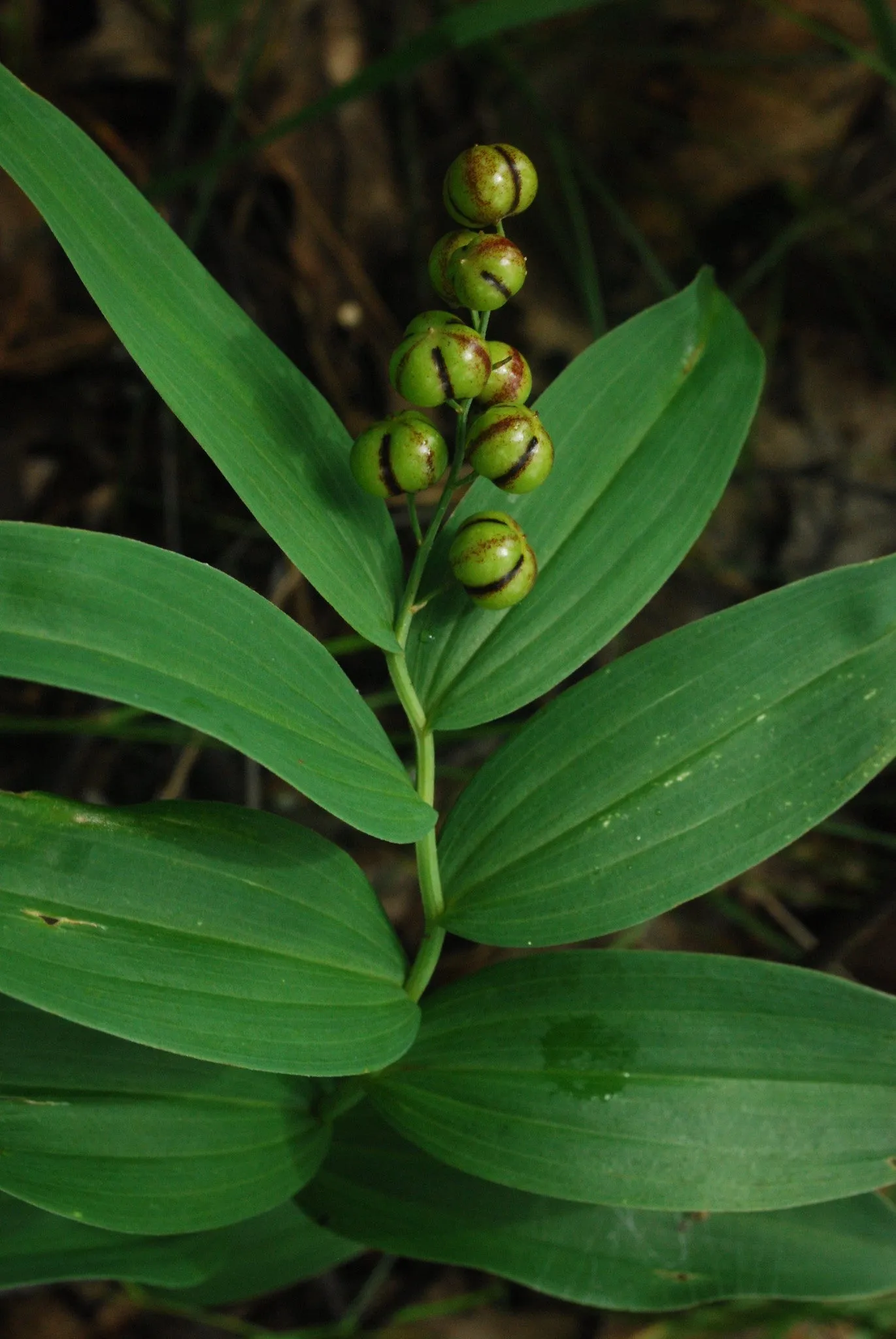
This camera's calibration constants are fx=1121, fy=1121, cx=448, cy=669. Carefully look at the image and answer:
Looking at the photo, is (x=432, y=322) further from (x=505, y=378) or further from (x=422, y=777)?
(x=422, y=777)

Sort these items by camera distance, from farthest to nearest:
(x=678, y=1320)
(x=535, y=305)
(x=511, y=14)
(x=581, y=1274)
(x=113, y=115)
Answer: (x=535, y=305) → (x=113, y=115) → (x=678, y=1320) → (x=511, y=14) → (x=581, y=1274)

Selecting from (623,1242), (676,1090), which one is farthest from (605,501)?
(623,1242)

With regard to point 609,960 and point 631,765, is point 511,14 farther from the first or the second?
point 609,960

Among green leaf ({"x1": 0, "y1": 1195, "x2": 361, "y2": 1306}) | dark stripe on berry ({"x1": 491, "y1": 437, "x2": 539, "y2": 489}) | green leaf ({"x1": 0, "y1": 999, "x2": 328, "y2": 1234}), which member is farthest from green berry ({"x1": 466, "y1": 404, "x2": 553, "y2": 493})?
green leaf ({"x1": 0, "y1": 1195, "x2": 361, "y2": 1306})

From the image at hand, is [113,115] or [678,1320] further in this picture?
[113,115]

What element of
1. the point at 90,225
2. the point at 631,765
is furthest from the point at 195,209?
the point at 631,765

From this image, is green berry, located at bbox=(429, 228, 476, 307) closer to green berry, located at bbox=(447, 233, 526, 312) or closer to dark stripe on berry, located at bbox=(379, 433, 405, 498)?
green berry, located at bbox=(447, 233, 526, 312)

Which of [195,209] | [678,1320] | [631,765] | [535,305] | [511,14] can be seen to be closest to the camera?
[631,765]
